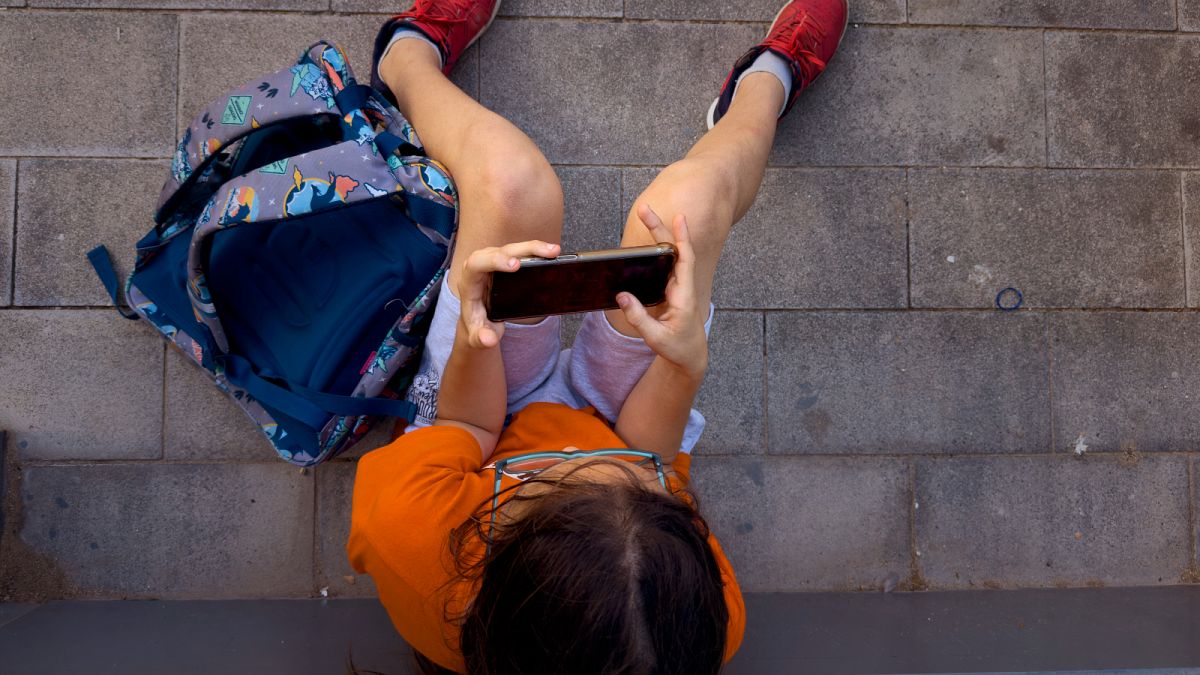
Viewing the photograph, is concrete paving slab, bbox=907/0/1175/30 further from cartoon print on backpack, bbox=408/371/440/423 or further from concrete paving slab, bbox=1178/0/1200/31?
cartoon print on backpack, bbox=408/371/440/423

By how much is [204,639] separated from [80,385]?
0.90 metres

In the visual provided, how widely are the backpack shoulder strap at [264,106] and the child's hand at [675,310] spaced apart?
96 cm

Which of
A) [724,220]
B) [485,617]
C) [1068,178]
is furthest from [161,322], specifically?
[1068,178]

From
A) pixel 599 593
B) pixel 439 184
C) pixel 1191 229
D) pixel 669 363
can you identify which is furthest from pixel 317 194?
pixel 1191 229

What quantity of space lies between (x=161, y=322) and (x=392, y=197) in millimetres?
840

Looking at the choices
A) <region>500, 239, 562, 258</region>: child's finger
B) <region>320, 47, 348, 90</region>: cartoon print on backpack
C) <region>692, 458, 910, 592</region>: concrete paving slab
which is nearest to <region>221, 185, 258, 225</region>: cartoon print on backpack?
<region>320, 47, 348, 90</region>: cartoon print on backpack

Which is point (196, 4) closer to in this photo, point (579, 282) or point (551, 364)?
point (551, 364)

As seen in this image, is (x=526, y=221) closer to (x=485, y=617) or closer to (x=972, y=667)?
(x=485, y=617)

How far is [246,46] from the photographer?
2447 millimetres

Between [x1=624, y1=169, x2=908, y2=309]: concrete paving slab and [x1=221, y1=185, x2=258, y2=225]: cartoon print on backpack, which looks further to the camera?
[x1=624, y1=169, x2=908, y2=309]: concrete paving slab

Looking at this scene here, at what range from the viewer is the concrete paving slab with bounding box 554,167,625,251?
247cm

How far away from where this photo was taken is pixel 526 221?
1.71 metres

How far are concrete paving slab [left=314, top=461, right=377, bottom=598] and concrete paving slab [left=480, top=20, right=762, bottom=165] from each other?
1.24 m

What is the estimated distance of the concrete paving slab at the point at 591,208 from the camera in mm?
2469
